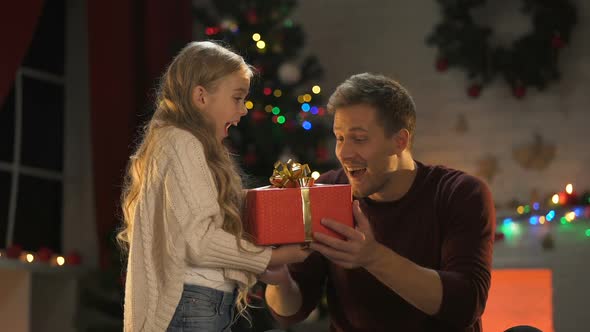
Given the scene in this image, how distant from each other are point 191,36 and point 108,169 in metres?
0.94

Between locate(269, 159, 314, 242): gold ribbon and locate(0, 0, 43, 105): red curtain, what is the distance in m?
2.42

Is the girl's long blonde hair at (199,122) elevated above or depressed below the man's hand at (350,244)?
above

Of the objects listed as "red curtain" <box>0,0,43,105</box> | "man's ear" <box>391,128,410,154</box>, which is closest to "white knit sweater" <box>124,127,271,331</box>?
"man's ear" <box>391,128,410,154</box>

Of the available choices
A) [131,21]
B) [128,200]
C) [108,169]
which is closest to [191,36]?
[131,21]

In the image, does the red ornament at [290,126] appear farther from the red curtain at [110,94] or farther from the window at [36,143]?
the window at [36,143]

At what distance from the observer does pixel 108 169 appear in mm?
4793

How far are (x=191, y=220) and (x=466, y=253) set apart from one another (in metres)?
0.81

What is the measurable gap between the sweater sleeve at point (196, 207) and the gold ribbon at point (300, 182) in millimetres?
157

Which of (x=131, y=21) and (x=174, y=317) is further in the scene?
(x=131, y=21)

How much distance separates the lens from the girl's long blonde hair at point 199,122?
6.89 ft

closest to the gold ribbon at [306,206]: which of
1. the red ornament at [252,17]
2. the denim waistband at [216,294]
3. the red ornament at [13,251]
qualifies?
the denim waistband at [216,294]

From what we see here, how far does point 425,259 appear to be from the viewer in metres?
2.54

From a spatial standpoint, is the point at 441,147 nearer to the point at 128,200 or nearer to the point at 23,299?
the point at 23,299

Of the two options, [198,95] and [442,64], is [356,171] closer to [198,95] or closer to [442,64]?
[198,95]
